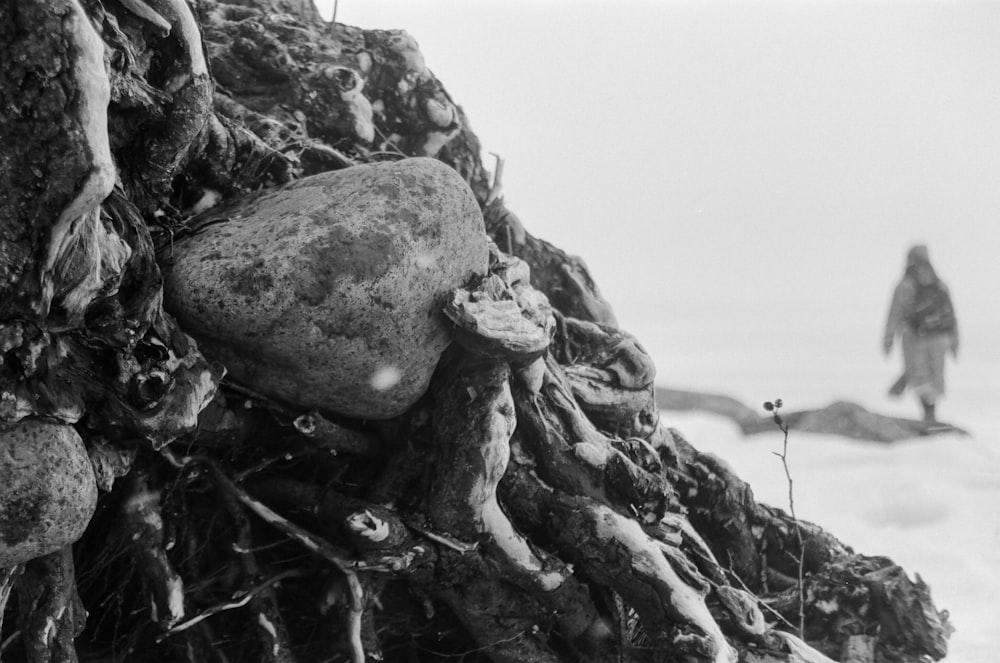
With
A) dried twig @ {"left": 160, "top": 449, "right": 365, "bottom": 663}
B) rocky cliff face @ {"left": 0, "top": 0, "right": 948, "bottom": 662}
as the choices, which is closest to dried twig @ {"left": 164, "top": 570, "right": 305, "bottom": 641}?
rocky cliff face @ {"left": 0, "top": 0, "right": 948, "bottom": 662}

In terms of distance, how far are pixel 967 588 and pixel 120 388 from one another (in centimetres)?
436

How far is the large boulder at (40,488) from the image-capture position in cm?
189

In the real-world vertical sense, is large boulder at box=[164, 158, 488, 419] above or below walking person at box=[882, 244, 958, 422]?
above

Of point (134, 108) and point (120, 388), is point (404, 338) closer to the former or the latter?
point (120, 388)

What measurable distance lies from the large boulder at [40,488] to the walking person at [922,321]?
626 centimetres

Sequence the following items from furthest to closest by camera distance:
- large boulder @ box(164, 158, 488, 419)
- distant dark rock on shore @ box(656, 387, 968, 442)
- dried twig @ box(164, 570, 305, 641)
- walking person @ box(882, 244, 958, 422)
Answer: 1. distant dark rock on shore @ box(656, 387, 968, 442)
2. walking person @ box(882, 244, 958, 422)
3. dried twig @ box(164, 570, 305, 641)
4. large boulder @ box(164, 158, 488, 419)

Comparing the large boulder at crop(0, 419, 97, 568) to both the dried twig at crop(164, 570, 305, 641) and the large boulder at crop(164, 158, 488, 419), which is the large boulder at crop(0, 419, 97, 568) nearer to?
the large boulder at crop(164, 158, 488, 419)

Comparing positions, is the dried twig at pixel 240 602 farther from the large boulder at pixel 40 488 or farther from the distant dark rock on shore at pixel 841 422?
the distant dark rock on shore at pixel 841 422

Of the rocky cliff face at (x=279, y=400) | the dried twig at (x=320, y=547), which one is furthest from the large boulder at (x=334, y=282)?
the dried twig at (x=320, y=547)

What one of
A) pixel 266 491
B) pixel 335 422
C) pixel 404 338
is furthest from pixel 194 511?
pixel 404 338

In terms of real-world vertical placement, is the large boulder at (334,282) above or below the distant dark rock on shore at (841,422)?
above

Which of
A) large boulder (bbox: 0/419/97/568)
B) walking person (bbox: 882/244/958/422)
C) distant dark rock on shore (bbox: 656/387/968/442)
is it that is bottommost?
distant dark rock on shore (bbox: 656/387/968/442)

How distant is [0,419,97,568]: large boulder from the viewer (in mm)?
1892

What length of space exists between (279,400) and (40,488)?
836 mm
